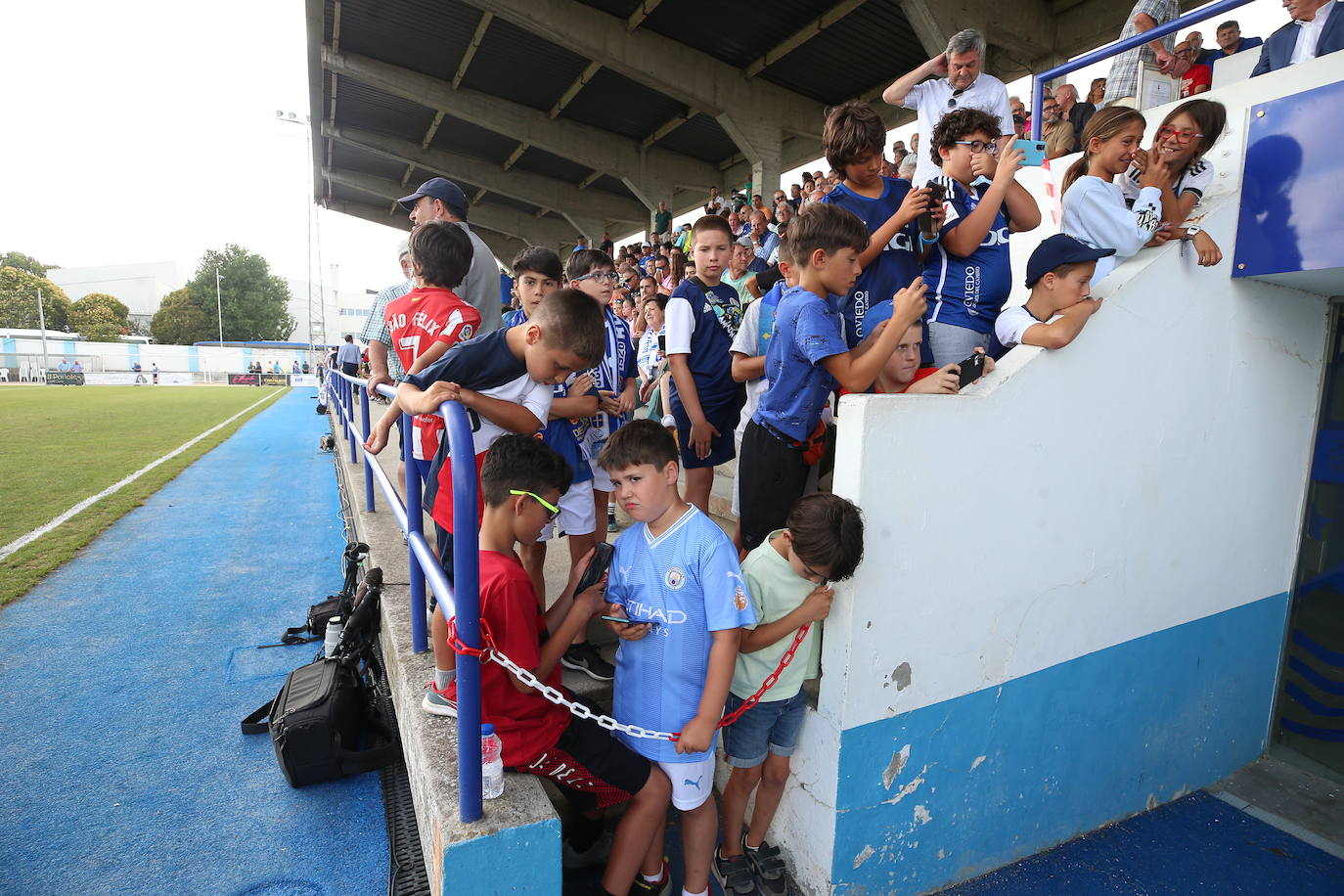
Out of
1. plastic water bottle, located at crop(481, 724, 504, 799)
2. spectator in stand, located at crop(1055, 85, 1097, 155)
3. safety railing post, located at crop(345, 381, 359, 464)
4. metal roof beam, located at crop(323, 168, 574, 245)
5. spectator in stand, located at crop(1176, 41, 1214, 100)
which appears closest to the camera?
plastic water bottle, located at crop(481, 724, 504, 799)

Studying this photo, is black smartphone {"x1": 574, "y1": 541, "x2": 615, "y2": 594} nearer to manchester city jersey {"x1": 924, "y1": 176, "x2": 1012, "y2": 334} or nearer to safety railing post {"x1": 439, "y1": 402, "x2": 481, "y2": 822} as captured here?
safety railing post {"x1": 439, "y1": 402, "x2": 481, "y2": 822}

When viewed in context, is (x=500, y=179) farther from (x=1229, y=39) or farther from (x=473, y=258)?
(x=473, y=258)

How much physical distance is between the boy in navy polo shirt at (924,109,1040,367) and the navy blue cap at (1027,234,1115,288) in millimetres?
145

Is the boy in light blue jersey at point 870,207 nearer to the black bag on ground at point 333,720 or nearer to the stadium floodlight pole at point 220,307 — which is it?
the black bag on ground at point 333,720

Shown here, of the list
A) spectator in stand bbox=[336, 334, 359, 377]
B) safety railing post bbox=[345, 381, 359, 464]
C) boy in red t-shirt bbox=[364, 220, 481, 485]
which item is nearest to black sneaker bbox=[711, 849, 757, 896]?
boy in red t-shirt bbox=[364, 220, 481, 485]

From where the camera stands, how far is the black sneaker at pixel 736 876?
2328 millimetres

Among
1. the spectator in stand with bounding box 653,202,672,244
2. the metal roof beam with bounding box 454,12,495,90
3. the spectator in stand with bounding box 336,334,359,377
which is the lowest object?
the spectator in stand with bounding box 336,334,359,377

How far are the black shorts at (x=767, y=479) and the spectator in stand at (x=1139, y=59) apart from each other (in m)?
4.37

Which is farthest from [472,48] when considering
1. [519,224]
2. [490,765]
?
[519,224]

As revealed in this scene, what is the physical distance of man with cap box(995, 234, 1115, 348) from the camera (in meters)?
2.35

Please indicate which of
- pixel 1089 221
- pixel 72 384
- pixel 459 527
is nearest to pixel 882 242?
pixel 1089 221

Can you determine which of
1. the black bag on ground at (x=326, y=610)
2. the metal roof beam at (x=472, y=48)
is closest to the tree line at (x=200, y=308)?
the metal roof beam at (x=472, y=48)

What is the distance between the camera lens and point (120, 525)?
6.98 meters

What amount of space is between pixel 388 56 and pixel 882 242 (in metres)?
16.5
